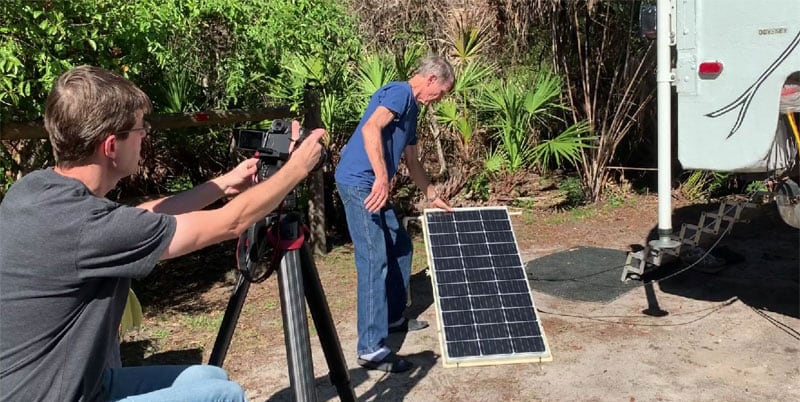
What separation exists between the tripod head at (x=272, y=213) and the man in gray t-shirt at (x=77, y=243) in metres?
0.36

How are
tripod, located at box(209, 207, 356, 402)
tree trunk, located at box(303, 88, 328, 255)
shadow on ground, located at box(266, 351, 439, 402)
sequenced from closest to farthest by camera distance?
tripod, located at box(209, 207, 356, 402) → shadow on ground, located at box(266, 351, 439, 402) → tree trunk, located at box(303, 88, 328, 255)

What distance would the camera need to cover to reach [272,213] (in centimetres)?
271

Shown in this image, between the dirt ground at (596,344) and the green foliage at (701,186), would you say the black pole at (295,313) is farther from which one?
the green foliage at (701,186)

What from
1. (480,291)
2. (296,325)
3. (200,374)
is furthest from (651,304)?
(200,374)

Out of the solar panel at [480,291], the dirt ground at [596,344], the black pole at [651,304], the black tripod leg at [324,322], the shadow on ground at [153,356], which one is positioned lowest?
the black pole at [651,304]

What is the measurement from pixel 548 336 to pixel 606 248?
8.15 feet

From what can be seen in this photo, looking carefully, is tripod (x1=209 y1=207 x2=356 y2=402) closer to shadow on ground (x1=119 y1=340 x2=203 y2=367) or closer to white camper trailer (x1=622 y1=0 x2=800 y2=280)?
shadow on ground (x1=119 y1=340 x2=203 y2=367)

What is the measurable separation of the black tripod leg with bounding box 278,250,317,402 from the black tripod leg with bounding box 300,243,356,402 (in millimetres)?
110

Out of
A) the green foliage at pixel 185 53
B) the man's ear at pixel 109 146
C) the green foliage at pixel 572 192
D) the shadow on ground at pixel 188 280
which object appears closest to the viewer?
the man's ear at pixel 109 146

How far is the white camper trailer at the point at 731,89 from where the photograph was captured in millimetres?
4430

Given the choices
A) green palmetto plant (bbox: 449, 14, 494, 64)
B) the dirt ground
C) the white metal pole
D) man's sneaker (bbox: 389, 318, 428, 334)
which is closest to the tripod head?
the dirt ground

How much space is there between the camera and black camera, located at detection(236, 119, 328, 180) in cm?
255

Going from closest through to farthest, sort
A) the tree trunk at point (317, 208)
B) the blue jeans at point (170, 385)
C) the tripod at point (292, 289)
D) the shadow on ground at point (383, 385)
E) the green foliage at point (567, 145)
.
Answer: the blue jeans at point (170, 385)
the tripod at point (292, 289)
the shadow on ground at point (383, 385)
the tree trunk at point (317, 208)
the green foliage at point (567, 145)

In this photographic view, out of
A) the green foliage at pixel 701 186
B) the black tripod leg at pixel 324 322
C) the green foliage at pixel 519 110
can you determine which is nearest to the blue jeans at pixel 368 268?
the black tripod leg at pixel 324 322
